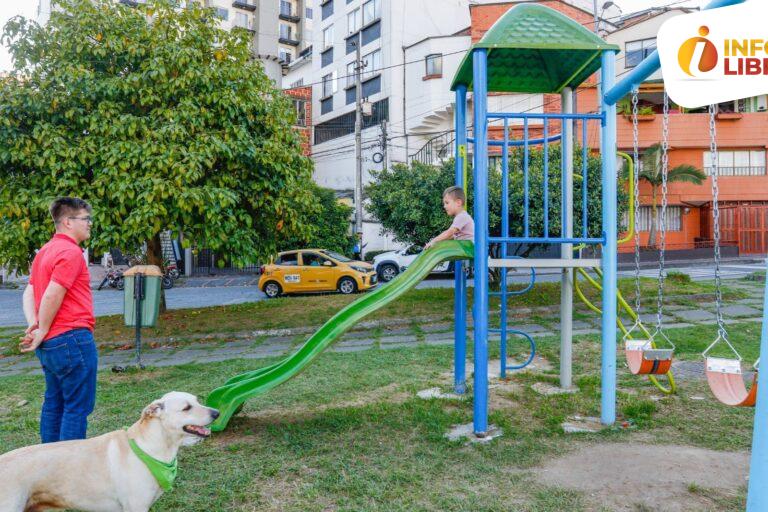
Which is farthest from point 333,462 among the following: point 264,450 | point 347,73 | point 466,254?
point 347,73

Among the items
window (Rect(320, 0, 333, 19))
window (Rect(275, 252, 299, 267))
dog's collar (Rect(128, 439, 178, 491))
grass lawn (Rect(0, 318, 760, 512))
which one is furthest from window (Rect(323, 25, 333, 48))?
dog's collar (Rect(128, 439, 178, 491))

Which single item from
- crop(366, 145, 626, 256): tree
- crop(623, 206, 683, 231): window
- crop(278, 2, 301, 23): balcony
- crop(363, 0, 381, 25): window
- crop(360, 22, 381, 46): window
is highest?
crop(278, 2, 301, 23): balcony

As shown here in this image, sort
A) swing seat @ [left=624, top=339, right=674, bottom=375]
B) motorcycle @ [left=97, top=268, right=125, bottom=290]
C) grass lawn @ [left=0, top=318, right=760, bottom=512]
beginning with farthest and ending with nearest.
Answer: motorcycle @ [left=97, top=268, right=125, bottom=290], swing seat @ [left=624, top=339, right=674, bottom=375], grass lawn @ [left=0, top=318, right=760, bottom=512]

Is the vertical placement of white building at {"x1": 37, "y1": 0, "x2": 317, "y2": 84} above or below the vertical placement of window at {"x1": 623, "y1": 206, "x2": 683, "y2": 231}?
above

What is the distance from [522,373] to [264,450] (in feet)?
11.3

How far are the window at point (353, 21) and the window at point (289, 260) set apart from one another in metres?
18.7

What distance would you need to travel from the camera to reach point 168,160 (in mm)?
8477

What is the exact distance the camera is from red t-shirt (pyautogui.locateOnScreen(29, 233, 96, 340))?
3.62 m

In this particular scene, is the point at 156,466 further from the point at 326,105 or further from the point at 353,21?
the point at 326,105

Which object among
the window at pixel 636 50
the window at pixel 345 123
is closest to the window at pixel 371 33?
the window at pixel 345 123

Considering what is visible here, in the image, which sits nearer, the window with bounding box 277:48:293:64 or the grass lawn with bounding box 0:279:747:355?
the grass lawn with bounding box 0:279:747:355

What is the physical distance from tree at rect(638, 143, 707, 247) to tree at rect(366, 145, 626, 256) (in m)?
14.7

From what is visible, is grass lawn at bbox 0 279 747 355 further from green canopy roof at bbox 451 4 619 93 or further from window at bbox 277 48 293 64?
window at bbox 277 48 293 64

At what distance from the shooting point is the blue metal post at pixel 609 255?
486 cm
